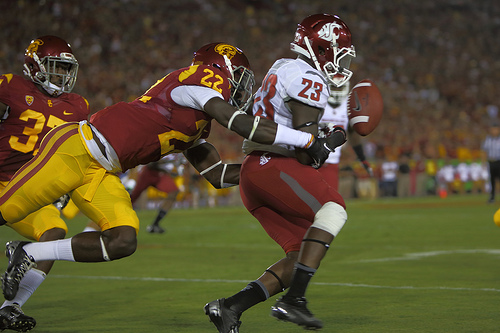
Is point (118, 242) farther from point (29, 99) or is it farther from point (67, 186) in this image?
point (29, 99)

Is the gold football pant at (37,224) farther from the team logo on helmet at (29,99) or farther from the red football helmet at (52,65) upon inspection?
the red football helmet at (52,65)

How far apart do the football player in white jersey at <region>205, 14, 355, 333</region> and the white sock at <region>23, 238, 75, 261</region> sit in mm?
855

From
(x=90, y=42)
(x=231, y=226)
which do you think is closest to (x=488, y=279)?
(x=231, y=226)

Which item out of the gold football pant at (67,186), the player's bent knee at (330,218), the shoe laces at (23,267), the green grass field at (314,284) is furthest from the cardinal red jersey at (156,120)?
the green grass field at (314,284)

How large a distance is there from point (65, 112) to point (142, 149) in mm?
1194

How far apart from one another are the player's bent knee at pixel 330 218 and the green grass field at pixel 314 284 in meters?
0.81

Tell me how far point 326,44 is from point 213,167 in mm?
1093

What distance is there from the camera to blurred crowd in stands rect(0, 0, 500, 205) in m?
20.2

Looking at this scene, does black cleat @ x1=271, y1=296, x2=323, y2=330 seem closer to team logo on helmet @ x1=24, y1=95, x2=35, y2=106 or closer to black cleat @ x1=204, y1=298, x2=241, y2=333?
black cleat @ x1=204, y1=298, x2=241, y2=333

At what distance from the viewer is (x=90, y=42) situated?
70.1ft

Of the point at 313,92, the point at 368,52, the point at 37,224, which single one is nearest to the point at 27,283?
the point at 37,224

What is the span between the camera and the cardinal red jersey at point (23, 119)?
17.1 feet

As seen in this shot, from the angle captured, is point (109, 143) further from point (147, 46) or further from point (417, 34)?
point (417, 34)

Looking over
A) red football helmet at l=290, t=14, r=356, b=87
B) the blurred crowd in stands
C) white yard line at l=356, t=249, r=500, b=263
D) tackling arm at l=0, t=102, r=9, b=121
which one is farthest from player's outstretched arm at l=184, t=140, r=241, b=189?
the blurred crowd in stands
